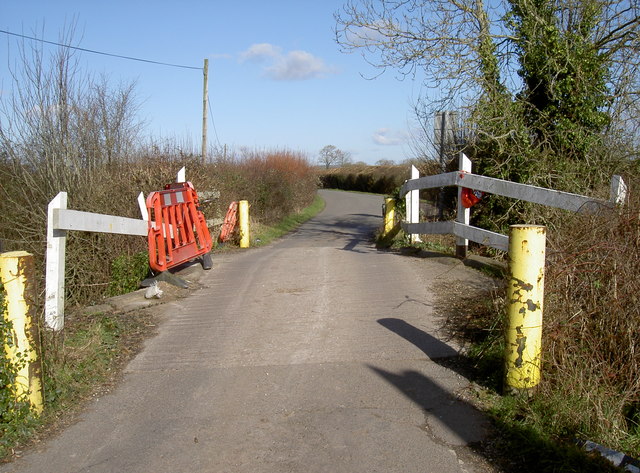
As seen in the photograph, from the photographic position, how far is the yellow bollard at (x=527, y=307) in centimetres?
412

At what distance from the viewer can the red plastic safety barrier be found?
304 inches

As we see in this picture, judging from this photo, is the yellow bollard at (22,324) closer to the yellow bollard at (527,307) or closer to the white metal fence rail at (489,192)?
the yellow bollard at (527,307)

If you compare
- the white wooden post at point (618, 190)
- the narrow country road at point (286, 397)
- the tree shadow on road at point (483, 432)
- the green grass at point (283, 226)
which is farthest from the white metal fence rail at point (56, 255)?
the green grass at point (283, 226)

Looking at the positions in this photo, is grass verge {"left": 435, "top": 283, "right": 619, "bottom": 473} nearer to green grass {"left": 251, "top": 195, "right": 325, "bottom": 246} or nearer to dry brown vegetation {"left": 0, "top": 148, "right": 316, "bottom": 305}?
dry brown vegetation {"left": 0, "top": 148, "right": 316, "bottom": 305}

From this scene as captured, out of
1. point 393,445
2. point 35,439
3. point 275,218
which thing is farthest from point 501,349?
point 275,218

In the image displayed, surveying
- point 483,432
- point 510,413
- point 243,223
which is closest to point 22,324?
point 483,432

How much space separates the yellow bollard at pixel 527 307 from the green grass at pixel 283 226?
10731mm

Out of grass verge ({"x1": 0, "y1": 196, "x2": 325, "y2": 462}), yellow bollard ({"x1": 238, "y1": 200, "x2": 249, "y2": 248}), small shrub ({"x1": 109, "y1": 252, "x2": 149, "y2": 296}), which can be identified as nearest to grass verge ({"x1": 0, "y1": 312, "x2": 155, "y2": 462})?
grass verge ({"x1": 0, "y1": 196, "x2": 325, "y2": 462})

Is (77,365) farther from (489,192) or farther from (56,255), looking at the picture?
(489,192)

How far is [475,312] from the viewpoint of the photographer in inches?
225

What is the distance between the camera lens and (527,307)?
4.11 m

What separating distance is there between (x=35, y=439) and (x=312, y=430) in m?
1.83

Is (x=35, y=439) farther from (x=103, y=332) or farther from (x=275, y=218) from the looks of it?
(x=275, y=218)

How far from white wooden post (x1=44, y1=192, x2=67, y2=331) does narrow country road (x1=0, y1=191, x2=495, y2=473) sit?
2.92ft
